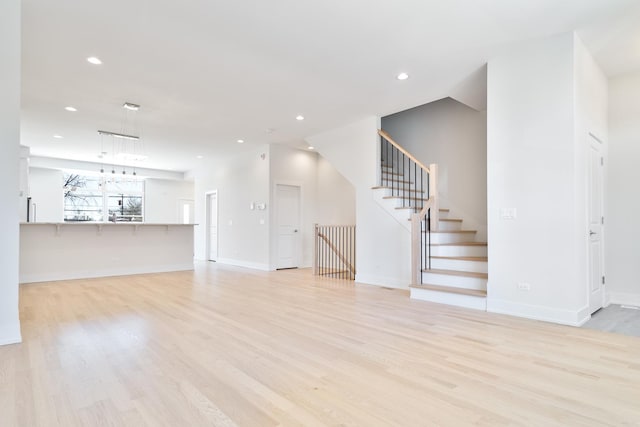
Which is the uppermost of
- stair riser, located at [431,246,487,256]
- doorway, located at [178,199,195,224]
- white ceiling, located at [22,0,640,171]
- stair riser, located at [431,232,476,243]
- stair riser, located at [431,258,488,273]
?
white ceiling, located at [22,0,640,171]

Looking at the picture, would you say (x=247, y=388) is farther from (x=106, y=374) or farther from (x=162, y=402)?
(x=106, y=374)

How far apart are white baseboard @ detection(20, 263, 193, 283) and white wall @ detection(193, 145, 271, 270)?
1402 millimetres

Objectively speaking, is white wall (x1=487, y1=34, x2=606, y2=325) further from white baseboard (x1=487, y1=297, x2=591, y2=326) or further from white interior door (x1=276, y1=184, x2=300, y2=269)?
white interior door (x1=276, y1=184, x2=300, y2=269)

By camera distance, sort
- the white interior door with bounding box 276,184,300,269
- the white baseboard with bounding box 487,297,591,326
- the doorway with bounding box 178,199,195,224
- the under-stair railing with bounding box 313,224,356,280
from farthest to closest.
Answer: the doorway with bounding box 178,199,195,224 → the white interior door with bounding box 276,184,300,269 → the under-stair railing with bounding box 313,224,356,280 → the white baseboard with bounding box 487,297,591,326

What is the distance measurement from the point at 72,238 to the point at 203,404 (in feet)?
20.3

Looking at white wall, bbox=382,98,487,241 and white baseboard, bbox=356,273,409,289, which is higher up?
white wall, bbox=382,98,487,241

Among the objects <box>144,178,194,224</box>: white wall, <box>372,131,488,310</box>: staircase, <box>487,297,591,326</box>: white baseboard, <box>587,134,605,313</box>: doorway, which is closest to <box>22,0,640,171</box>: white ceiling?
<box>587,134,605,313</box>: doorway

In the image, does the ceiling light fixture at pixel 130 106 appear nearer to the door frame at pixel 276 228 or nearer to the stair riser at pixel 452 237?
the door frame at pixel 276 228

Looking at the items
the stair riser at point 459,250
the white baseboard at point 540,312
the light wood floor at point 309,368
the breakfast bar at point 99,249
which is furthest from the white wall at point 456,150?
the breakfast bar at point 99,249

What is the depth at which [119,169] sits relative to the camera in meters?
10.7

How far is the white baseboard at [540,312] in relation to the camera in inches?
138

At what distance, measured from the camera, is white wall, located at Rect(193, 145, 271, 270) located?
26.8 feet

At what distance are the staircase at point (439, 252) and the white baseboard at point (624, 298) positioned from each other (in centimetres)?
157

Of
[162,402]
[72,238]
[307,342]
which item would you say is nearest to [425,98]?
[307,342]
